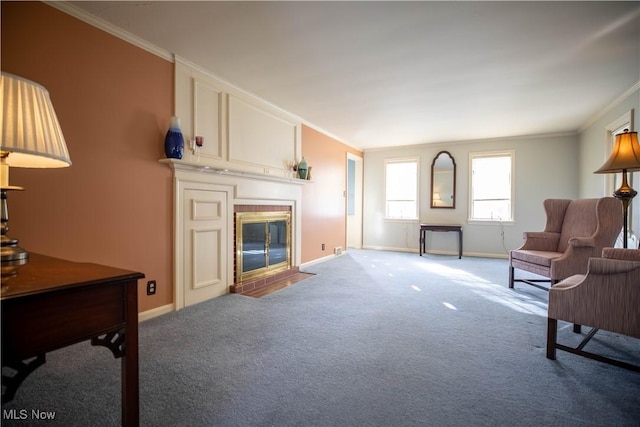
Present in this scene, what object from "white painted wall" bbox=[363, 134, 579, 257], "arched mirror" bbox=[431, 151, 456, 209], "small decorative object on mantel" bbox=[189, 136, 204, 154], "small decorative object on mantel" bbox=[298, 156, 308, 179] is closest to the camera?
"small decorative object on mantel" bbox=[189, 136, 204, 154]

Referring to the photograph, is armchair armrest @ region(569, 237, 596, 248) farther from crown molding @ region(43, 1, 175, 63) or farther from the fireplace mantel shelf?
crown molding @ region(43, 1, 175, 63)

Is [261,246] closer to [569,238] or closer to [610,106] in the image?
[569,238]

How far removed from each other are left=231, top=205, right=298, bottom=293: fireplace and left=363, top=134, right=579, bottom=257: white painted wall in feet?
10.5

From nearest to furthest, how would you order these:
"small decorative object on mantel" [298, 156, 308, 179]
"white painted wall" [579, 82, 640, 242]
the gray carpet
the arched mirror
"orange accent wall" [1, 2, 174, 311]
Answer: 1. the gray carpet
2. "orange accent wall" [1, 2, 174, 311]
3. "white painted wall" [579, 82, 640, 242]
4. "small decorative object on mantel" [298, 156, 308, 179]
5. the arched mirror

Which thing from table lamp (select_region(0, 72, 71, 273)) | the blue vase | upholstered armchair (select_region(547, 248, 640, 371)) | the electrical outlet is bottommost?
A: the electrical outlet

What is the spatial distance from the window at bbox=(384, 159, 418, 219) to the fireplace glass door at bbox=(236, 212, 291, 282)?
10.9ft

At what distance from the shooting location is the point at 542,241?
3717mm

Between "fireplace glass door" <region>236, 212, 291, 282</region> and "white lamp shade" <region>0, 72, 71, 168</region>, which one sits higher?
"white lamp shade" <region>0, 72, 71, 168</region>

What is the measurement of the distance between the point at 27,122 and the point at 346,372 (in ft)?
6.16

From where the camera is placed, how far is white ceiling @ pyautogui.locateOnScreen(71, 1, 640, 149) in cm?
216

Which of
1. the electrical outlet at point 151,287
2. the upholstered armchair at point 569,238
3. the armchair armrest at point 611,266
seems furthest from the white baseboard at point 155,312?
the upholstered armchair at point 569,238

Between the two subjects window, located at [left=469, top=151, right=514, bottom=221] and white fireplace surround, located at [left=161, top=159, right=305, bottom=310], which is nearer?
white fireplace surround, located at [left=161, top=159, right=305, bottom=310]

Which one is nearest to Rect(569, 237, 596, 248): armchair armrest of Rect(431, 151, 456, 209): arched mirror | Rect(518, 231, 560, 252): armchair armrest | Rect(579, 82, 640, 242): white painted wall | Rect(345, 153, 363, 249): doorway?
Rect(518, 231, 560, 252): armchair armrest

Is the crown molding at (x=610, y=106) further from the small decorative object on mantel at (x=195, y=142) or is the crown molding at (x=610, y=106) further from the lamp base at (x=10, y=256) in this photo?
the lamp base at (x=10, y=256)
